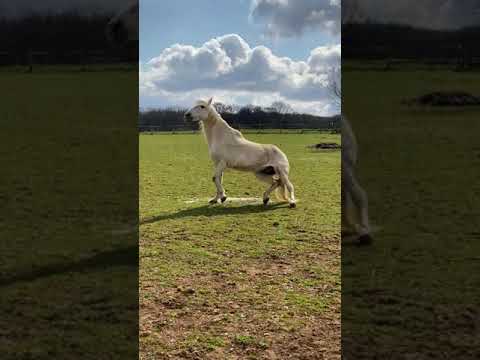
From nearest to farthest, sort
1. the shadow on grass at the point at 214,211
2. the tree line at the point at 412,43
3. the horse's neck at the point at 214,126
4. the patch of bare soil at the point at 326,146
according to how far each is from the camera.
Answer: the tree line at the point at 412,43 < the shadow on grass at the point at 214,211 < the horse's neck at the point at 214,126 < the patch of bare soil at the point at 326,146

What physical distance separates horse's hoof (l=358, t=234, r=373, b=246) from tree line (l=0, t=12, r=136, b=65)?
1.32 metres

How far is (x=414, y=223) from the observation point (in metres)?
2.17

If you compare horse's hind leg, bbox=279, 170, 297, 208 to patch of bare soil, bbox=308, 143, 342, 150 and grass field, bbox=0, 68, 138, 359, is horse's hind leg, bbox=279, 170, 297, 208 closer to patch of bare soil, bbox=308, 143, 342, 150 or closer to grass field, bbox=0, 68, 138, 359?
grass field, bbox=0, 68, 138, 359

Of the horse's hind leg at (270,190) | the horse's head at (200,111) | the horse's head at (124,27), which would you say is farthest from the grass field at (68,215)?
the horse's hind leg at (270,190)

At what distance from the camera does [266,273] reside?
5133mm

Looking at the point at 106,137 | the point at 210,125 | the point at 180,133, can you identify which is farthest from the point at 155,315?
the point at 180,133

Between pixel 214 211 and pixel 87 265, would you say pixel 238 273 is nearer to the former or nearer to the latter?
pixel 214 211

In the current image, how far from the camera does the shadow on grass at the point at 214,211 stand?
6484 mm

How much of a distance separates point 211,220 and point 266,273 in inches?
51.8

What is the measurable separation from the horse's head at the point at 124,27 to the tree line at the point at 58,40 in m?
0.03

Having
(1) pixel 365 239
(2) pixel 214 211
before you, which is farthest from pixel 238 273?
(1) pixel 365 239

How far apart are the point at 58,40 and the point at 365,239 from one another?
1679mm

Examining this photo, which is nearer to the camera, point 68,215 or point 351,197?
point 351,197

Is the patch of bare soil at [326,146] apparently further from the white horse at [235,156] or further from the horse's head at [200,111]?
the horse's head at [200,111]
